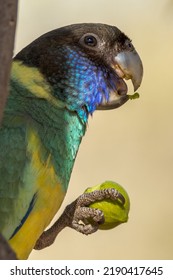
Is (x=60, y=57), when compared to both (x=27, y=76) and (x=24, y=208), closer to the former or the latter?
(x=27, y=76)

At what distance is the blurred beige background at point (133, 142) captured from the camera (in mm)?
3850

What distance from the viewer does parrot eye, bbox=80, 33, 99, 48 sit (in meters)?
2.15

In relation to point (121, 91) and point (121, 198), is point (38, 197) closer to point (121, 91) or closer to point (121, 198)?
point (121, 198)

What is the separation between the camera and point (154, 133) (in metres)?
4.21

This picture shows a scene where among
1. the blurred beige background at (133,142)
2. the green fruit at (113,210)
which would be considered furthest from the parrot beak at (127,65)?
the blurred beige background at (133,142)

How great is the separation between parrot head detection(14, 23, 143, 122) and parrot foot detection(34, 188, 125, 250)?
0.23 meters

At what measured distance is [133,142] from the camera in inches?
166

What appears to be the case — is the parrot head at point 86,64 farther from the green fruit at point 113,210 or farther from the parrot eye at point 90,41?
the green fruit at point 113,210

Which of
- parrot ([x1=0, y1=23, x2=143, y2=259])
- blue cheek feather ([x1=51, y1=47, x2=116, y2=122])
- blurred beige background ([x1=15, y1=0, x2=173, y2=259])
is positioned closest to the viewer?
parrot ([x1=0, y1=23, x2=143, y2=259])

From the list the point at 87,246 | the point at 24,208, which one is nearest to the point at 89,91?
the point at 24,208

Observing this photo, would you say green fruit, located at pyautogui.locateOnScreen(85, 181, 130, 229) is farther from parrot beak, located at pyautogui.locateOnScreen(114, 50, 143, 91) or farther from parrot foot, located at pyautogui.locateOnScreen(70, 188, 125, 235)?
parrot beak, located at pyautogui.locateOnScreen(114, 50, 143, 91)

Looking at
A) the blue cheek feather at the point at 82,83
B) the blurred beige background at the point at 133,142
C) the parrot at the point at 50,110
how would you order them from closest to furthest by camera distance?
the parrot at the point at 50,110, the blue cheek feather at the point at 82,83, the blurred beige background at the point at 133,142

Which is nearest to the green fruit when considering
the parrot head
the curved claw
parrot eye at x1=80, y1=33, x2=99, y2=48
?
the curved claw

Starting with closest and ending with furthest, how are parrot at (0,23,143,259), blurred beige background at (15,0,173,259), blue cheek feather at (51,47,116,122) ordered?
1. parrot at (0,23,143,259)
2. blue cheek feather at (51,47,116,122)
3. blurred beige background at (15,0,173,259)
